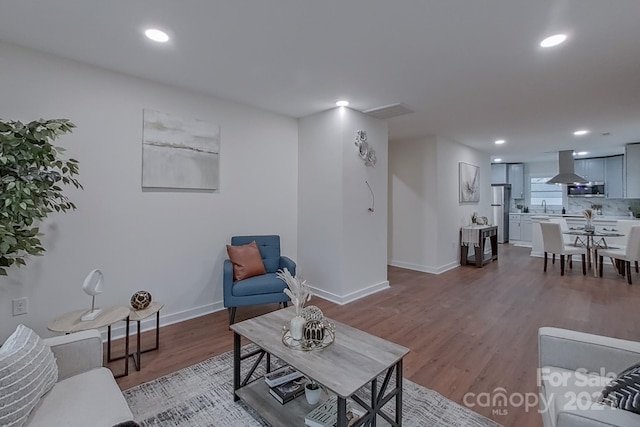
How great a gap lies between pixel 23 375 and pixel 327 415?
130 cm

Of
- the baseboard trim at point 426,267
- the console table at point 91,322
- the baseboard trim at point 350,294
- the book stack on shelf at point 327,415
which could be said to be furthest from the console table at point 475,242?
the console table at point 91,322

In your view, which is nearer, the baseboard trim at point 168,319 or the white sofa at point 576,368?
the white sofa at point 576,368

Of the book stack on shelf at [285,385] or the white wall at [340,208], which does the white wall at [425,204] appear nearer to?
the white wall at [340,208]

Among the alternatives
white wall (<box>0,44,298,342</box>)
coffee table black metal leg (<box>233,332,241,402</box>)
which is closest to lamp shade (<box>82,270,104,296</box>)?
white wall (<box>0,44,298,342</box>)

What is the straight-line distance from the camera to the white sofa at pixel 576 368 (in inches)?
47.4

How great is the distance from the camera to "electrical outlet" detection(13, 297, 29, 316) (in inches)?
92.2

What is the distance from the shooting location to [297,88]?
3.18 m

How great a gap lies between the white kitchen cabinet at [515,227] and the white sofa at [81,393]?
10061 mm

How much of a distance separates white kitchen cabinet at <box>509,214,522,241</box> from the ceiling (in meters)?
5.52

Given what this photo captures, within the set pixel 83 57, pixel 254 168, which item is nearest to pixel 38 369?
pixel 83 57

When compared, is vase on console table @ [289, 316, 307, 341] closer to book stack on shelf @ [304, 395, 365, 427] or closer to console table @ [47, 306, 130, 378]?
book stack on shelf @ [304, 395, 365, 427]

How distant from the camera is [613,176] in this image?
7273mm

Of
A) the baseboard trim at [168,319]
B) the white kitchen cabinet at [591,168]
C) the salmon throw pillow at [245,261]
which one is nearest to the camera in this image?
the baseboard trim at [168,319]

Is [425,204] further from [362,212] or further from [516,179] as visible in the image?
[516,179]
